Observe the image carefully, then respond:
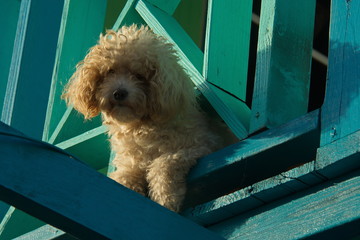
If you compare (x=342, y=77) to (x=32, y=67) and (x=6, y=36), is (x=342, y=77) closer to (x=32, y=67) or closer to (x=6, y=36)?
(x=32, y=67)

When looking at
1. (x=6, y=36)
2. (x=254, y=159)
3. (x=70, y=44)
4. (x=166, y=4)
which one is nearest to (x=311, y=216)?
(x=254, y=159)

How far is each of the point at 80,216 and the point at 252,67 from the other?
4.06 m

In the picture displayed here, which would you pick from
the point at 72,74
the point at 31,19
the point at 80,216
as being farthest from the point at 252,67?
the point at 80,216

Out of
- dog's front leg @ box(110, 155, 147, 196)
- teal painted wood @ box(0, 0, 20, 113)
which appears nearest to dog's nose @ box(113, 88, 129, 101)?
dog's front leg @ box(110, 155, 147, 196)

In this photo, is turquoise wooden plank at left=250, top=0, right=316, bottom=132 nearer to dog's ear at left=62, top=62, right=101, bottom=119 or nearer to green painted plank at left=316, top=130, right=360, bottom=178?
green painted plank at left=316, top=130, right=360, bottom=178

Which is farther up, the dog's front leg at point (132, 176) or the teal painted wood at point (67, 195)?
the dog's front leg at point (132, 176)

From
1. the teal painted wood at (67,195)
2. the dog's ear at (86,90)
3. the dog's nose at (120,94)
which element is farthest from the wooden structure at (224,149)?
the dog's nose at (120,94)

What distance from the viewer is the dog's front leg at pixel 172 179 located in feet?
9.97

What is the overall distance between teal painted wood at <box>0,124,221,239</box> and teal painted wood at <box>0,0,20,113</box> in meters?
1.84

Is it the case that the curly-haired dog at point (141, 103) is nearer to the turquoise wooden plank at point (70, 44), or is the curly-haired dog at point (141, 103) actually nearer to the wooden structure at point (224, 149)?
the wooden structure at point (224, 149)

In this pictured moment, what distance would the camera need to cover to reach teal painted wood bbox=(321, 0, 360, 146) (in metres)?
2.58

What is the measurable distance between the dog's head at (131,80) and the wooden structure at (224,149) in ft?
0.25

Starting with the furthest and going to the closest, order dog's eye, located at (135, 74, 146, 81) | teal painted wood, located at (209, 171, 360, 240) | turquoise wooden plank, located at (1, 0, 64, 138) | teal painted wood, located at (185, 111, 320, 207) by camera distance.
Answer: dog's eye, located at (135, 74, 146, 81)
turquoise wooden plank, located at (1, 0, 64, 138)
teal painted wood, located at (185, 111, 320, 207)
teal painted wood, located at (209, 171, 360, 240)

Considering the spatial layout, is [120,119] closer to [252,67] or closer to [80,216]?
[80,216]
